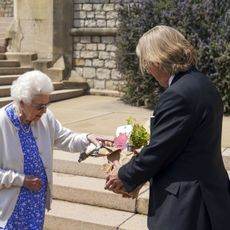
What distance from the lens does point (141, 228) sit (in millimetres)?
4133

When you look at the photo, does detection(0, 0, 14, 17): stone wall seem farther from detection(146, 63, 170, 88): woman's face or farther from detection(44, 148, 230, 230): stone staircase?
detection(146, 63, 170, 88): woman's face

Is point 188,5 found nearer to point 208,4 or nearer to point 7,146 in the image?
point 208,4

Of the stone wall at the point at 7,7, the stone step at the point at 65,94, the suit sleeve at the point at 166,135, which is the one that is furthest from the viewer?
the stone wall at the point at 7,7

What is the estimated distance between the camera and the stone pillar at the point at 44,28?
442 inches

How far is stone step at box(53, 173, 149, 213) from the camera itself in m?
4.56

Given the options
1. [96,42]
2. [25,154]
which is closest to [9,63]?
[96,42]

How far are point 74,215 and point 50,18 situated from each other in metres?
7.43

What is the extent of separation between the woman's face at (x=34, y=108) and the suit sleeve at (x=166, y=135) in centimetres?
72

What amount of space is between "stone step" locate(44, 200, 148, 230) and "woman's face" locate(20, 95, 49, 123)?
5.41ft

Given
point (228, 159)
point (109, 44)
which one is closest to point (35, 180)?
point (228, 159)

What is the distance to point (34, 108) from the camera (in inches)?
112

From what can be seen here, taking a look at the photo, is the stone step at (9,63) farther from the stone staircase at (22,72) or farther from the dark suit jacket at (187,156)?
the dark suit jacket at (187,156)

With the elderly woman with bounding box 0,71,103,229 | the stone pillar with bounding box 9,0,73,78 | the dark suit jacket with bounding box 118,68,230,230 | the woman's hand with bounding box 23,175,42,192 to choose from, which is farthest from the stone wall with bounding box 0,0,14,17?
the dark suit jacket with bounding box 118,68,230,230

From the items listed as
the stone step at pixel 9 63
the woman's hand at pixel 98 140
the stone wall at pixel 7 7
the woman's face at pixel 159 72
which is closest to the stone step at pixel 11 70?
the stone step at pixel 9 63
